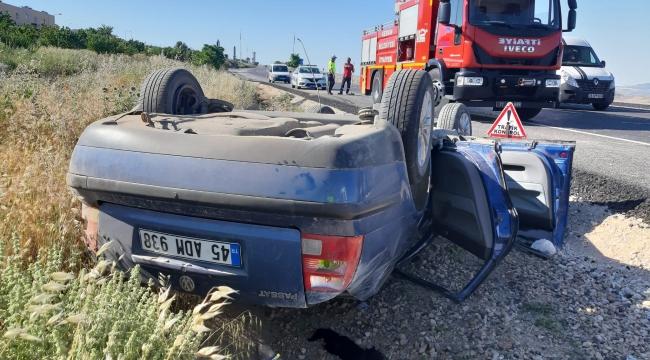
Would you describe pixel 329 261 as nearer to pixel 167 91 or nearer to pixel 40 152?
pixel 167 91

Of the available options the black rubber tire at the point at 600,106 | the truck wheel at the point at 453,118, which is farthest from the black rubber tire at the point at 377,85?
the truck wheel at the point at 453,118

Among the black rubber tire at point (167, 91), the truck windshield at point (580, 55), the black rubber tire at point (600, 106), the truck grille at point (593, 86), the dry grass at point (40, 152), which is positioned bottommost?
the dry grass at point (40, 152)

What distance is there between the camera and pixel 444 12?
1030 cm

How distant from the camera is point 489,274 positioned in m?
3.13

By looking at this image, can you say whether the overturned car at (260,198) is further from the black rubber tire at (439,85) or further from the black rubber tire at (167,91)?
the black rubber tire at (439,85)

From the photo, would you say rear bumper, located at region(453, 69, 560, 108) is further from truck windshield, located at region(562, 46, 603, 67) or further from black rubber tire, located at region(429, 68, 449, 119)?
truck windshield, located at region(562, 46, 603, 67)

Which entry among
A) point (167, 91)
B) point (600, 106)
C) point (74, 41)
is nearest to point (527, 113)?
point (600, 106)

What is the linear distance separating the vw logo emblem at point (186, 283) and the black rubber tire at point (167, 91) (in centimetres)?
140

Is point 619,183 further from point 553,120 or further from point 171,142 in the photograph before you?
point 553,120

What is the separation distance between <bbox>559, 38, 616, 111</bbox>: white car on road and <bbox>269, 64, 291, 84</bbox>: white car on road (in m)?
26.1

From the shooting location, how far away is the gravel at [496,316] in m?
2.60

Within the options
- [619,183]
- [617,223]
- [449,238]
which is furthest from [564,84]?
[449,238]

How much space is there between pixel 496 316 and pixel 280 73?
38.7m

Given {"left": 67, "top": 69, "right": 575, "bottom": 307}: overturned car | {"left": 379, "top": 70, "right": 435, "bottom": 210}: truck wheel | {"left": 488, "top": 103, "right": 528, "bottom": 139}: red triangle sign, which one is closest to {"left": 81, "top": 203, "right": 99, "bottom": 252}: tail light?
{"left": 67, "top": 69, "right": 575, "bottom": 307}: overturned car
